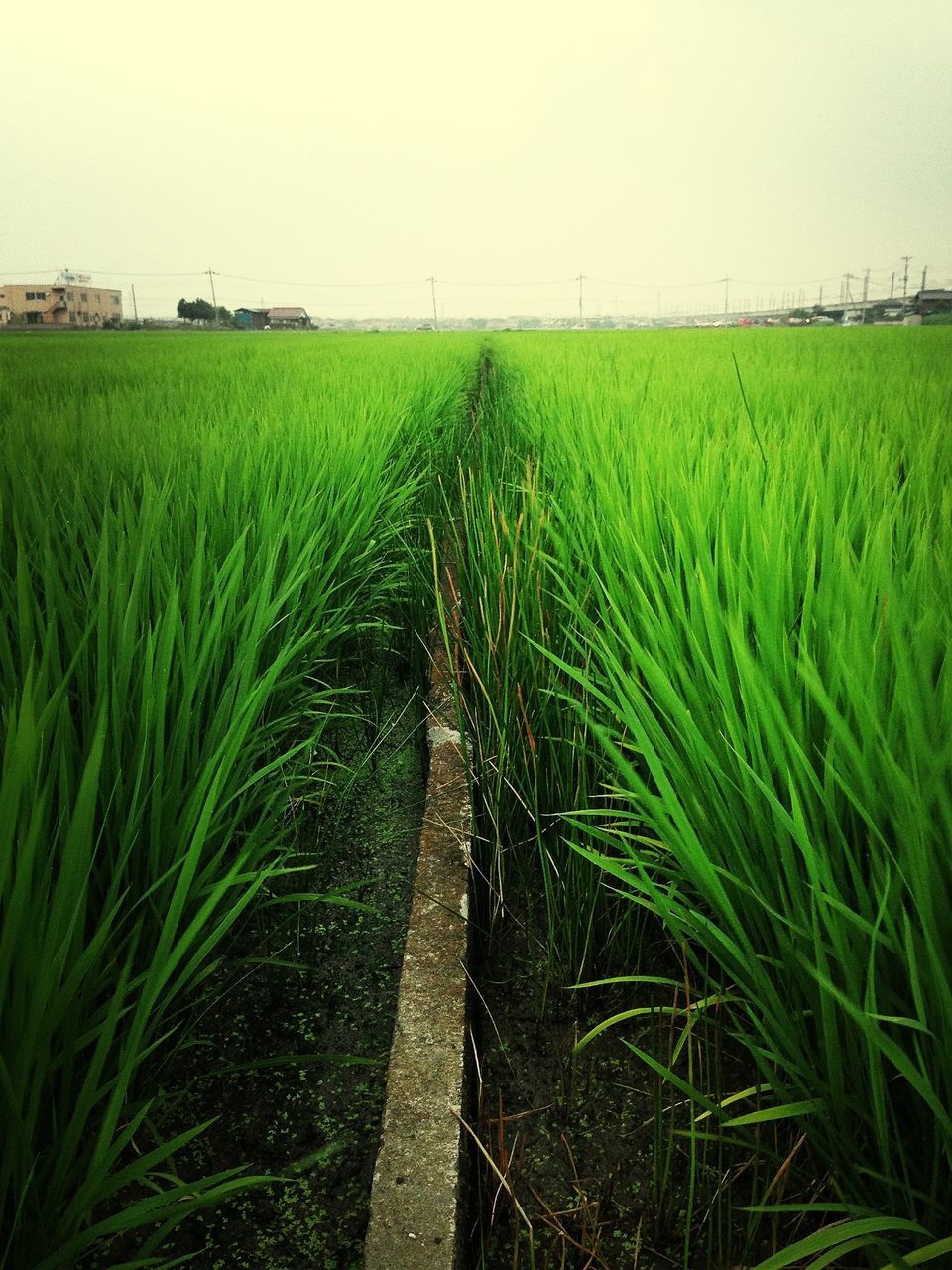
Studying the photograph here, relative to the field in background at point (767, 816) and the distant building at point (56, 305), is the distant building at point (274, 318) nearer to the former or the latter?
the distant building at point (56, 305)

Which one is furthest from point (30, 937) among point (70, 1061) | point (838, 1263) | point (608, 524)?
point (608, 524)

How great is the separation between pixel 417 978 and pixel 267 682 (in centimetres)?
47

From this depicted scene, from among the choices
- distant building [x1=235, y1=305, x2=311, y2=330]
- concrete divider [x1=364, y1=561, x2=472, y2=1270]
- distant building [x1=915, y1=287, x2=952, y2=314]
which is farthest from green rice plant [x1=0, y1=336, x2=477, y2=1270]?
distant building [x1=235, y1=305, x2=311, y2=330]

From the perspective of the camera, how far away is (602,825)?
1.38m

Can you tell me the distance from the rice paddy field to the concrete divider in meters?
0.06

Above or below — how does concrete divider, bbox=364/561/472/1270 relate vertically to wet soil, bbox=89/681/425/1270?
above

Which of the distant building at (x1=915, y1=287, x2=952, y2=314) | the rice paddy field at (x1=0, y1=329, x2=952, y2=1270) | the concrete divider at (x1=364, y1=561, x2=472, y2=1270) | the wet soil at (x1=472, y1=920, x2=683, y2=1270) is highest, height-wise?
the distant building at (x1=915, y1=287, x2=952, y2=314)

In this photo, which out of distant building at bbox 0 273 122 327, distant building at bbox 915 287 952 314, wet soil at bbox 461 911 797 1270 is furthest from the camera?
distant building at bbox 0 273 122 327

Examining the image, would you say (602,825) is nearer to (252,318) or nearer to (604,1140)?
(604,1140)

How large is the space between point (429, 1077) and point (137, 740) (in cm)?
53

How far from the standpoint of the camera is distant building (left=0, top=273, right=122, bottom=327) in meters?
60.6

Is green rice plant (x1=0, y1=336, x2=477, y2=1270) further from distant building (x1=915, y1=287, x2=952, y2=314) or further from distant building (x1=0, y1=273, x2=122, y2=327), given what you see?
distant building (x1=0, y1=273, x2=122, y2=327)

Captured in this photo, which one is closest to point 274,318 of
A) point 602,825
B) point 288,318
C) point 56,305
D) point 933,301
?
point 288,318

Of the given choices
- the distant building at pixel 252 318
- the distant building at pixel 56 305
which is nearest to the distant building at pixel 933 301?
the distant building at pixel 252 318
